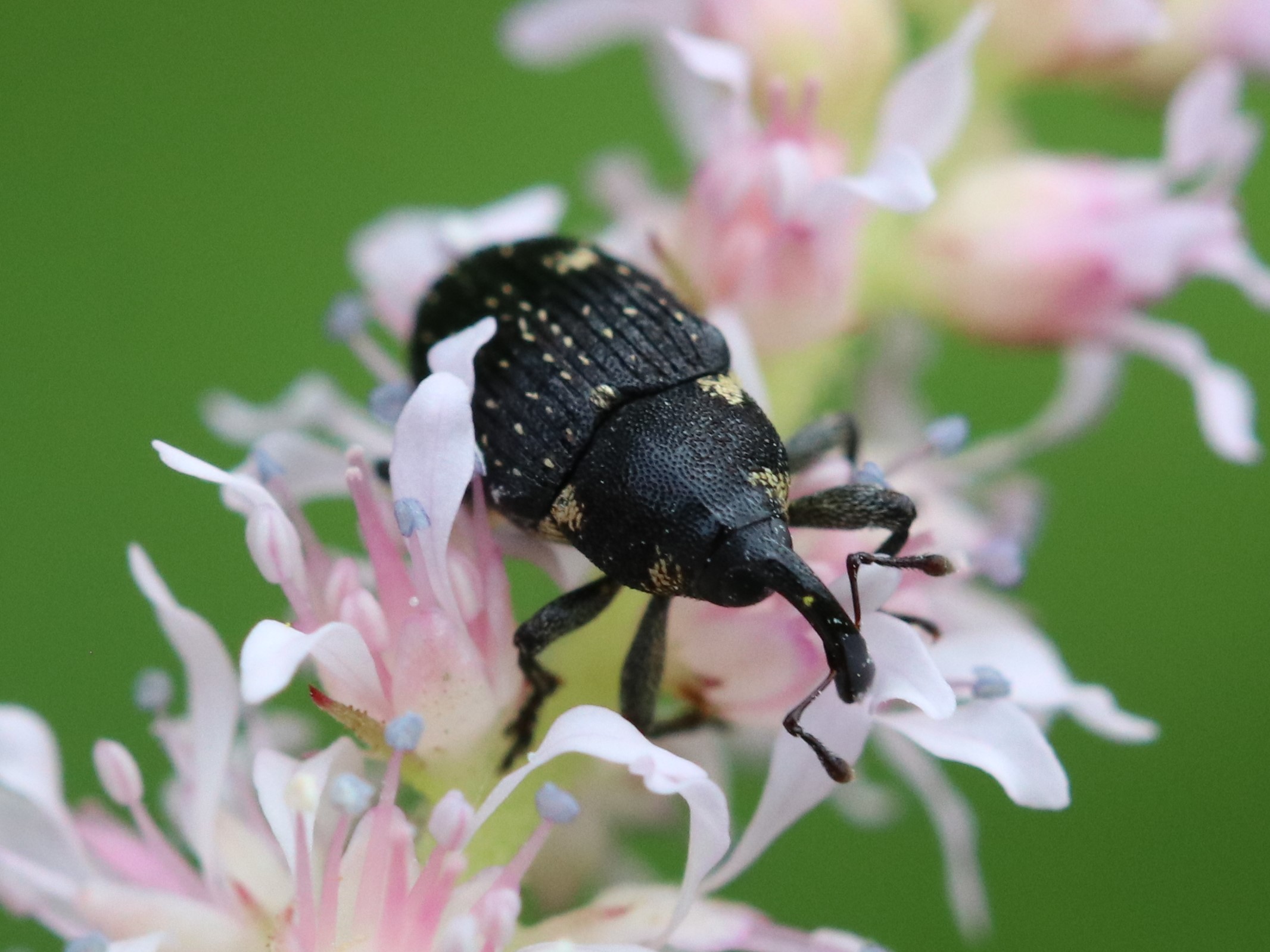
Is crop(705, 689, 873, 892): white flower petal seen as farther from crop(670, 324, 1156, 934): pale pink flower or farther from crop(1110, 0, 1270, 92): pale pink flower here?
crop(1110, 0, 1270, 92): pale pink flower

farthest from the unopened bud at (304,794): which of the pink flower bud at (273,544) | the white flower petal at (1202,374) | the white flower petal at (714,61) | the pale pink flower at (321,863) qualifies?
the white flower petal at (1202,374)

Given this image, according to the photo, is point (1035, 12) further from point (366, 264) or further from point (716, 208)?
point (366, 264)

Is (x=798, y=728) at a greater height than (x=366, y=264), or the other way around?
(x=366, y=264)

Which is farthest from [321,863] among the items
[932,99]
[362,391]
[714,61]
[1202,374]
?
[362,391]

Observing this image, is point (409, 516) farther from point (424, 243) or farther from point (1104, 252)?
point (1104, 252)

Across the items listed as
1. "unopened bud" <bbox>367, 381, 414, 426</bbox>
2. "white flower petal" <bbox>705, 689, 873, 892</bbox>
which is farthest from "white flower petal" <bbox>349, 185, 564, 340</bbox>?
"white flower petal" <bbox>705, 689, 873, 892</bbox>

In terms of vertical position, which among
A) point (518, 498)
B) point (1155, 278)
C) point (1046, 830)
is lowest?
point (1046, 830)

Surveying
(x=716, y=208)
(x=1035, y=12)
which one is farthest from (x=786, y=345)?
(x=1035, y=12)
